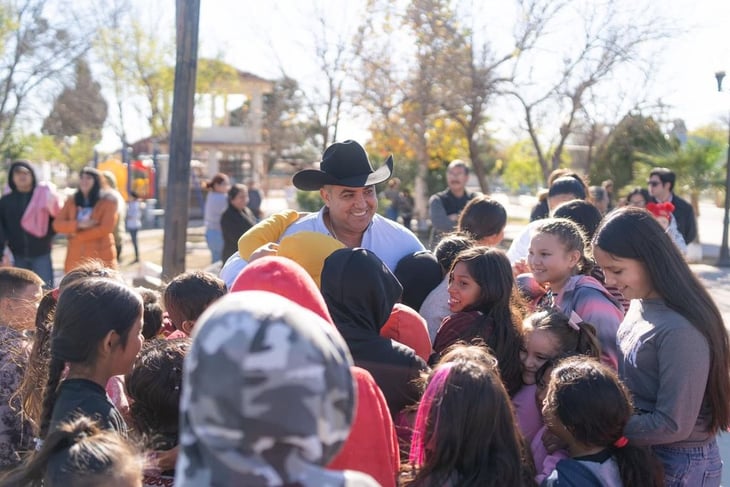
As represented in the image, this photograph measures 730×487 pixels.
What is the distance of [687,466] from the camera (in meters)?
2.66

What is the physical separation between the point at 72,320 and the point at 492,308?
1619 millimetres

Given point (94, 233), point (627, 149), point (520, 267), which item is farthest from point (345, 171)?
point (627, 149)

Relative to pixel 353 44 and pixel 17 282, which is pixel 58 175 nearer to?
pixel 353 44

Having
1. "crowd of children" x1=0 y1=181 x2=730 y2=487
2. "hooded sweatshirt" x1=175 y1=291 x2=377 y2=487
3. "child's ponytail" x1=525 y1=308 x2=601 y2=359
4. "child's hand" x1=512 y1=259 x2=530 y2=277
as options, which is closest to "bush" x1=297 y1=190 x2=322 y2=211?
"child's hand" x1=512 y1=259 x2=530 y2=277

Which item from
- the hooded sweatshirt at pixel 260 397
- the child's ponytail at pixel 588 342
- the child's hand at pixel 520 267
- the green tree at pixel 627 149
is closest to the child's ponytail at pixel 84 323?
the hooded sweatshirt at pixel 260 397

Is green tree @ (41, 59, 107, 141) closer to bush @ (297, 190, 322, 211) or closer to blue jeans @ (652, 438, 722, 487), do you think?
bush @ (297, 190, 322, 211)

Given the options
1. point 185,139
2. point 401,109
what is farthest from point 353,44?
point 185,139

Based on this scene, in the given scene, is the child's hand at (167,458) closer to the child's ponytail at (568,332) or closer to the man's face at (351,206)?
the child's ponytail at (568,332)

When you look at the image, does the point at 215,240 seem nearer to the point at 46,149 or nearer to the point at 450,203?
the point at 450,203

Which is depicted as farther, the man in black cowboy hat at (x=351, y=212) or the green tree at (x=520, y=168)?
the green tree at (x=520, y=168)

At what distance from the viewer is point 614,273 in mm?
2689

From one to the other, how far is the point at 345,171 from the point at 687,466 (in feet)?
6.75

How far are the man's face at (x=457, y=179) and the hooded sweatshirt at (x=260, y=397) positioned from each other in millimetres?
6724

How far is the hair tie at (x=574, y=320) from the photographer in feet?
9.75
